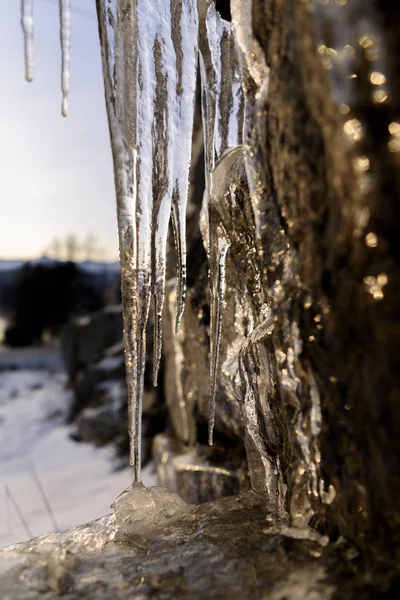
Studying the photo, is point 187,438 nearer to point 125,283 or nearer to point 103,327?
point 125,283

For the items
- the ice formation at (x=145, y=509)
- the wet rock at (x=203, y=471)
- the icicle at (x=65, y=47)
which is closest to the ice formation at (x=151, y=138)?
the ice formation at (x=145, y=509)

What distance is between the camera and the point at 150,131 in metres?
1.55

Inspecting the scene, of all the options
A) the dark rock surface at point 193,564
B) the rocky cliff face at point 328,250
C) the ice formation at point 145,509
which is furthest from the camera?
the ice formation at point 145,509

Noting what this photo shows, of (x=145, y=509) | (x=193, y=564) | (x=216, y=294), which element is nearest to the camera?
(x=193, y=564)

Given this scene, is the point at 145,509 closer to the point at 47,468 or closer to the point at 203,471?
the point at 203,471

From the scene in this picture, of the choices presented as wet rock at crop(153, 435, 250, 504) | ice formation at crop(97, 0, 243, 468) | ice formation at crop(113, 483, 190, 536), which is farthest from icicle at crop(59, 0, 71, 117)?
wet rock at crop(153, 435, 250, 504)

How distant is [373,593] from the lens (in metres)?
0.80

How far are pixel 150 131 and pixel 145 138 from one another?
0.04 meters

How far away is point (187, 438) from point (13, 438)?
5.52 m

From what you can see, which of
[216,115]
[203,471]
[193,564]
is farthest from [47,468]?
[193,564]

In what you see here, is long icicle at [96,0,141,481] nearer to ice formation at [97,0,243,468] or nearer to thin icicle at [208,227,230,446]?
ice formation at [97,0,243,468]

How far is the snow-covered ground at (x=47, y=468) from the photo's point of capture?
178 inches

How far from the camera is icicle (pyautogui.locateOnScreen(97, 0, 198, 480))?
4.73 feet

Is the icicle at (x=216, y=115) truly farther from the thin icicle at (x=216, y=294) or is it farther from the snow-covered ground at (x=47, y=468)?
the snow-covered ground at (x=47, y=468)
